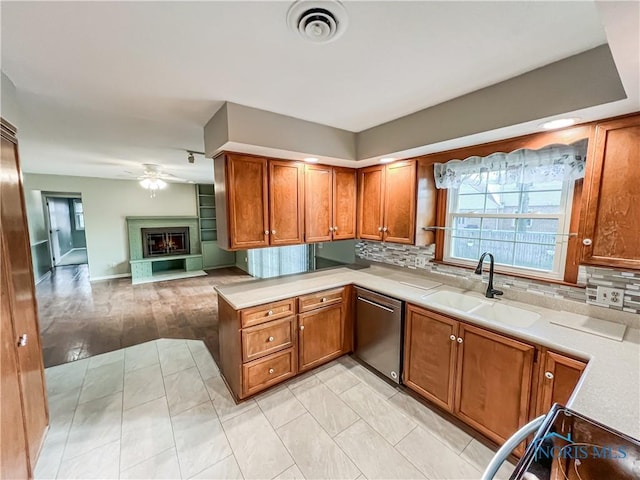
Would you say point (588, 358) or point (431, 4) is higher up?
point (431, 4)

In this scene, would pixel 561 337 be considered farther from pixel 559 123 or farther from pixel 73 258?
pixel 73 258

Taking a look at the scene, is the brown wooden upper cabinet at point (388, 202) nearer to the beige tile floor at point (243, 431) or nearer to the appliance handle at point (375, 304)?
the appliance handle at point (375, 304)

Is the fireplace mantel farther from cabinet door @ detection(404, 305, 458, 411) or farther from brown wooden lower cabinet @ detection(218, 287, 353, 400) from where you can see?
cabinet door @ detection(404, 305, 458, 411)

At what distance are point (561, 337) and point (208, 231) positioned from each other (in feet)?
23.7

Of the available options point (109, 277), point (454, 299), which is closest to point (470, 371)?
point (454, 299)

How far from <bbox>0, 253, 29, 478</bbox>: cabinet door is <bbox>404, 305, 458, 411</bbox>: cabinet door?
240 centimetres

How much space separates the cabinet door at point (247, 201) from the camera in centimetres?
220

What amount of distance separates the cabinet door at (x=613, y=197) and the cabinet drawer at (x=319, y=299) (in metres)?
1.78

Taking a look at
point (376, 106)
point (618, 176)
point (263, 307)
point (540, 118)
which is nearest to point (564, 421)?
point (618, 176)

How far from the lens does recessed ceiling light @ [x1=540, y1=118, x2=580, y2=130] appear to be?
152 cm

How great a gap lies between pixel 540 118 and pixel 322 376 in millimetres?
2565

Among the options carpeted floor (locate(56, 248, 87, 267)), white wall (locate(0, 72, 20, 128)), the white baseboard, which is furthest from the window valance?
carpeted floor (locate(56, 248, 87, 267))

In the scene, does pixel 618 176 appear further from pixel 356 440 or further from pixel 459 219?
pixel 356 440

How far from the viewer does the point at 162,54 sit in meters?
1.32
